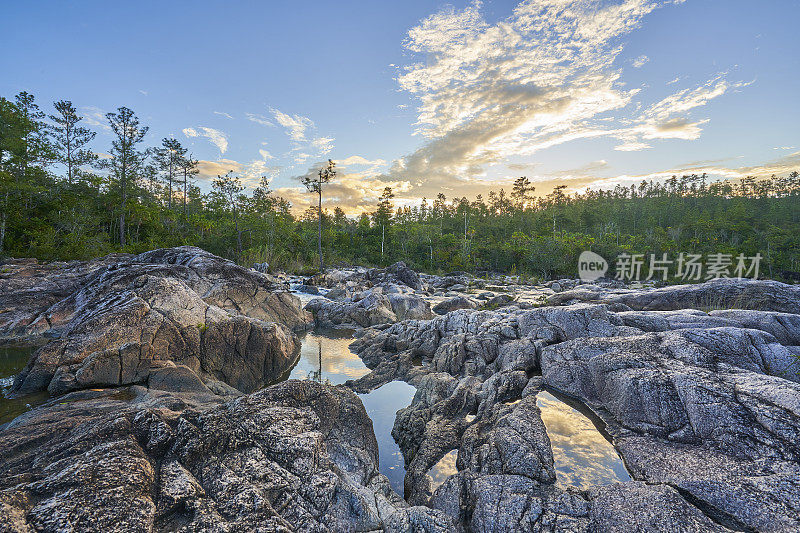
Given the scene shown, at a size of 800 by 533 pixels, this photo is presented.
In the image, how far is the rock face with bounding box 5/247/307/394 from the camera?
21.2ft

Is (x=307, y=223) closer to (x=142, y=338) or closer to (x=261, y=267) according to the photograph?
(x=261, y=267)

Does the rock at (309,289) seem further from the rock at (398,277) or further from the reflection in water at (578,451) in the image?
the reflection in water at (578,451)

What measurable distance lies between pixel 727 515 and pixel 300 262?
39.9m

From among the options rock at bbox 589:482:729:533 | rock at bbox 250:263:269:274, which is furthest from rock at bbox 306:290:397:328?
rock at bbox 250:263:269:274

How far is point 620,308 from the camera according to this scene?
30.6 feet

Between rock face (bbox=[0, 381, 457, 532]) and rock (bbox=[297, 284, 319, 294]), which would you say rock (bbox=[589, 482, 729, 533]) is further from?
rock (bbox=[297, 284, 319, 294])

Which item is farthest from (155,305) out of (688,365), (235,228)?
(235,228)

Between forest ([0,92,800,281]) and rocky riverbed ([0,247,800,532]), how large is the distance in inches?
906

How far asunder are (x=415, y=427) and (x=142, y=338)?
661 cm

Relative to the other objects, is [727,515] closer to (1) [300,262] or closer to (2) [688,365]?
(2) [688,365]

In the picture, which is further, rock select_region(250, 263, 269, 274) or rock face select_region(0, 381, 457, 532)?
rock select_region(250, 263, 269, 274)

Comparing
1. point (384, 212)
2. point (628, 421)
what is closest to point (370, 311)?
point (628, 421)

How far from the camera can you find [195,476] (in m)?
2.82

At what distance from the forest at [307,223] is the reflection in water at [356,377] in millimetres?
23873
